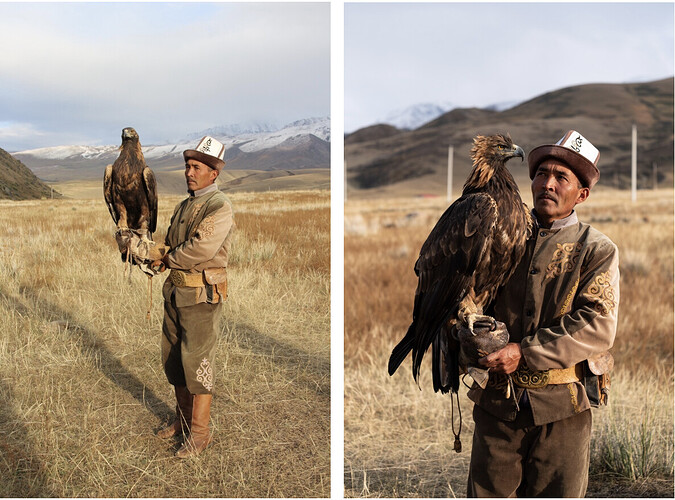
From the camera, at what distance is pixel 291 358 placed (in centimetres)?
484

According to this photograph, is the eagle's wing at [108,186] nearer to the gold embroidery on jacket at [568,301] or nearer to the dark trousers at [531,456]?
the dark trousers at [531,456]

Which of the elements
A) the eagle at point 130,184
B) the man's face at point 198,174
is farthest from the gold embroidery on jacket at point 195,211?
the eagle at point 130,184

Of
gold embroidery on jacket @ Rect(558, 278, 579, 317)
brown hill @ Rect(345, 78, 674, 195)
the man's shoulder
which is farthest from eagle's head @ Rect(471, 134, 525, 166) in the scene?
brown hill @ Rect(345, 78, 674, 195)

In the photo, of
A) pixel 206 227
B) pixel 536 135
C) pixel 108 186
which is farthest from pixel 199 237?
→ pixel 536 135

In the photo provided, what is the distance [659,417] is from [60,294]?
16.2 ft

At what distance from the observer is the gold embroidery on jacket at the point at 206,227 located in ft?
10.8

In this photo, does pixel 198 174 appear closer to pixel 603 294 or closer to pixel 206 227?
pixel 206 227

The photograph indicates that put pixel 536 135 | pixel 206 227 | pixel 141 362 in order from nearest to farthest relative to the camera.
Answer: pixel 206 227
pixel 141 362
pixel 536 135

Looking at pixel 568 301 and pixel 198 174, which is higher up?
pixel 198 174

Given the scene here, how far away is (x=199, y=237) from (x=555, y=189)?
6.34ft

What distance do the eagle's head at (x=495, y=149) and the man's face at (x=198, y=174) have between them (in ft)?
5.62

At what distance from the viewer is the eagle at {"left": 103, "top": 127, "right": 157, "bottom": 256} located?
3.56m

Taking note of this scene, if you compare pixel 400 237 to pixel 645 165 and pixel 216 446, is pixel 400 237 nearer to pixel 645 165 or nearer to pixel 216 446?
pixel 216 446

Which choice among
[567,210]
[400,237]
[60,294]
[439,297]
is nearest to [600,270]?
[567,210]
